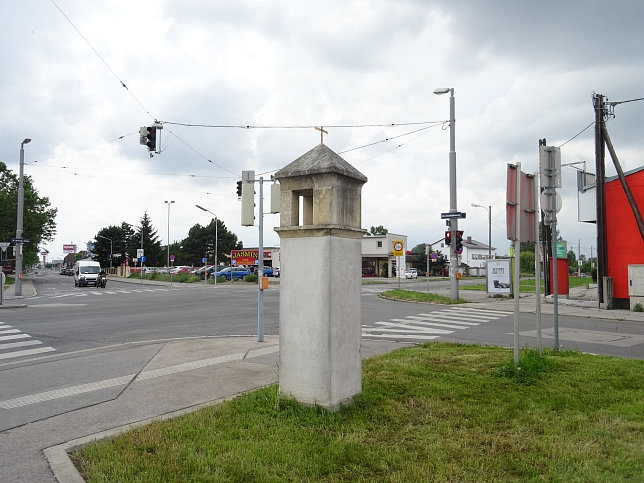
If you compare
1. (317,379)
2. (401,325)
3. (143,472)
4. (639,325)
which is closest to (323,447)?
(317,379)

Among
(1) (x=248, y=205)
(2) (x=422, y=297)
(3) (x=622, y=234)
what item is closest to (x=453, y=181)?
(2) (x=422, y=297)

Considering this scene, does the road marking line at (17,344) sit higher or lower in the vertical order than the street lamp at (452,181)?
lower

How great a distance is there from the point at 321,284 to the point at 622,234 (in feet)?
71.2

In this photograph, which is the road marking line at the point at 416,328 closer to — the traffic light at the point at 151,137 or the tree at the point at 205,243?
the traffic light at the point at 151,137

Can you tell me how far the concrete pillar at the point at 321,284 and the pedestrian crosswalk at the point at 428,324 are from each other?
7.05 metres

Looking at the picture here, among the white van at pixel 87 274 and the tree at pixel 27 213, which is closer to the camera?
the white van at pixel 87 274

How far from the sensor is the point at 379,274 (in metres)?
76.2

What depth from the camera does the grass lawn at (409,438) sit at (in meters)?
3.62

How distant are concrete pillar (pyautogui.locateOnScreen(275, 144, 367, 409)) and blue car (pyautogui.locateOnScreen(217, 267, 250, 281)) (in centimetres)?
4882

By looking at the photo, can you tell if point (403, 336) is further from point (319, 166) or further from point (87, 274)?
point (87, 274)

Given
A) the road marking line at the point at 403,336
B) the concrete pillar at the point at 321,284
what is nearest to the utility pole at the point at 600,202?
the road marking line at the point at 403,336

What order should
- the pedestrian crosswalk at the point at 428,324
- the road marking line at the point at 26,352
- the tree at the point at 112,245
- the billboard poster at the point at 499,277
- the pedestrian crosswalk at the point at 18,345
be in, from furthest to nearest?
1. the tree at the point at 112,245
2. the billboard poster at the point at 499,277
3. the pedestrian crosswalk at the point at 428,324
4. the pedestrian crosswalk at the point at 18,345
5. the road marking line at the point at 26,352

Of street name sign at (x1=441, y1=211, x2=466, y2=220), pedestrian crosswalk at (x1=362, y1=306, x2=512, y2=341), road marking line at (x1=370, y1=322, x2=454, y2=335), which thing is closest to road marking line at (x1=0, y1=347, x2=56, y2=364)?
pedestrian crosswalk at (x1=362, y1=306, x2=512, y2=341)

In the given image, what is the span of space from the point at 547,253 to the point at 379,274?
175ft
